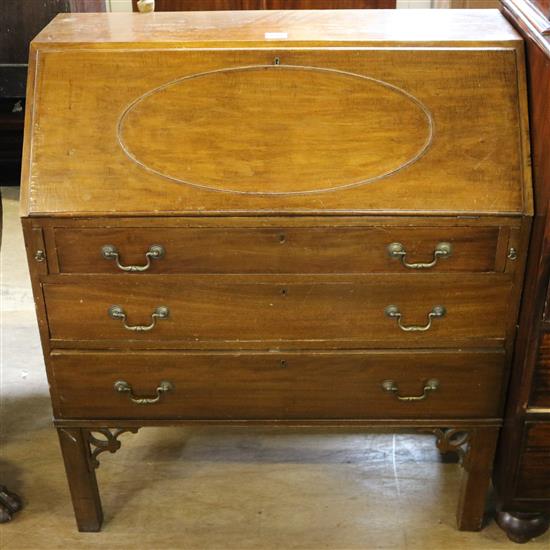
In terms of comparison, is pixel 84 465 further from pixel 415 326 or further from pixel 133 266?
pixel 415 326

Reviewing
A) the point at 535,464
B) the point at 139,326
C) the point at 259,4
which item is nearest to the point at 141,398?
the point at 139,326

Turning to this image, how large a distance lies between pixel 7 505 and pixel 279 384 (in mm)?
879

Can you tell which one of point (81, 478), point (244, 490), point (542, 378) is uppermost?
point (542, 378)

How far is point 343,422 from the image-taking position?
2.07 meters

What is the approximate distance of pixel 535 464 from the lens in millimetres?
2062

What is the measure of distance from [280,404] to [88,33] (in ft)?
3.28

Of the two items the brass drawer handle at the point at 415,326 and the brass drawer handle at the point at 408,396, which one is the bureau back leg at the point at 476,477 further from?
the brass drawer handle at the point at 415,326

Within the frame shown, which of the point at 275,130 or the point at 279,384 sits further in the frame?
the point at 279,384

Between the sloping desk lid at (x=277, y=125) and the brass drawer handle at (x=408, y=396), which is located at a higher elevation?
the sloping desk lid at (x=277, y=125)

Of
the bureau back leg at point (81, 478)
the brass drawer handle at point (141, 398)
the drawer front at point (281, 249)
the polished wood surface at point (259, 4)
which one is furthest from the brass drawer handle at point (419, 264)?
Result: the polished wood surface at point (259, 4)

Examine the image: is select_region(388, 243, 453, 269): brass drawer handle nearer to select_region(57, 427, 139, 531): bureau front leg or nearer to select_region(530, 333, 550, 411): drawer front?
select_region(530, 333, 550, 411): drawer front

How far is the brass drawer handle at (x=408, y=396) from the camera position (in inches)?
78.4

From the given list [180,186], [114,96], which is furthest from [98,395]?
[114,96]

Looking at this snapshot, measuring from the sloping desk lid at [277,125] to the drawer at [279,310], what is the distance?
0.18 m
